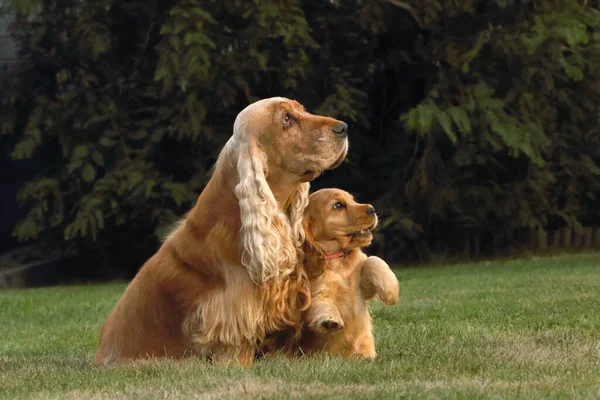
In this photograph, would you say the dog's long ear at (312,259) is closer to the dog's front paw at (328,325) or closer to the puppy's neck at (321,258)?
the puppy's neck at (321,258)

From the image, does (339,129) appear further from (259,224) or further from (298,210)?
(259,224)

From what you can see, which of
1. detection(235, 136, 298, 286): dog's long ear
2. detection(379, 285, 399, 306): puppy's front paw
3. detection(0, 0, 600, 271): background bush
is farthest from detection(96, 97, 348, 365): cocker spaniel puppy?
detection(0, 0, 600, 271): background bush

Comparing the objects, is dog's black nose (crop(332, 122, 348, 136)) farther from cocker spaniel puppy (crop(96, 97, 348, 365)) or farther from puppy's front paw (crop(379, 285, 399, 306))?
puppy's front paw (crop(379, 285, 399, 306))

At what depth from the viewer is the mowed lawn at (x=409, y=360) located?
469 cm

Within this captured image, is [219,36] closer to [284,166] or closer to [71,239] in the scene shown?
[71,239]

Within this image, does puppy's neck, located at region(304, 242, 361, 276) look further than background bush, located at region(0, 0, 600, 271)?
No

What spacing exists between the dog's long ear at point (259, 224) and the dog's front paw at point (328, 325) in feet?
0.90

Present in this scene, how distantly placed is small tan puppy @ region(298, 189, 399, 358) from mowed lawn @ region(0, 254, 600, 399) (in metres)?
0.18

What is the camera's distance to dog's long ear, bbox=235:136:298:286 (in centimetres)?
526

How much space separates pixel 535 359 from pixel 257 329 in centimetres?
133

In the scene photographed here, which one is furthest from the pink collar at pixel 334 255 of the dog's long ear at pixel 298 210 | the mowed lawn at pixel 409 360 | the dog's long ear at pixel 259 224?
the mowed lawn at pixel 409 360

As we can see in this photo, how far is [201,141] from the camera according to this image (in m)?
13.8

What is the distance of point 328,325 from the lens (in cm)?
545

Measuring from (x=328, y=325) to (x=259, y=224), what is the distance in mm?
591
